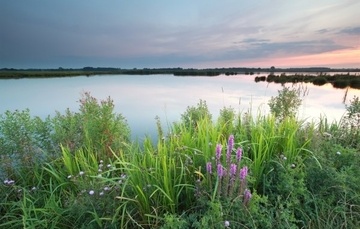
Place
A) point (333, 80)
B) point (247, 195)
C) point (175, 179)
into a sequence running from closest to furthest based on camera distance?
point (247, 195), point (175, 179), point (333, 80)

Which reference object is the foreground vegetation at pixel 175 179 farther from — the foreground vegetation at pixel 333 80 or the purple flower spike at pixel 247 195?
the foreground vegetation at pixel 333 80

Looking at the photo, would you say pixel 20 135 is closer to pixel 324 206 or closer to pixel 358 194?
pixel 324 206

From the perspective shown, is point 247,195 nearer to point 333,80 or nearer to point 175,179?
point 175,179

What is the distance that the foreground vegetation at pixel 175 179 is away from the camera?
258 centimetres

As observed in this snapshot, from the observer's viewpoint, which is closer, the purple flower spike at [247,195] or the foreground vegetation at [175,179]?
the purple flower spike at [247,195]

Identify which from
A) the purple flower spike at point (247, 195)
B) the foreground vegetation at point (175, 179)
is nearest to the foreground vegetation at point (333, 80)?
the foreground vegetation at point (175, 179)

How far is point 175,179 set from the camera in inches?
117

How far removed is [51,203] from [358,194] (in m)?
3.46

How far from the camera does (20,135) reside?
4.21 metres

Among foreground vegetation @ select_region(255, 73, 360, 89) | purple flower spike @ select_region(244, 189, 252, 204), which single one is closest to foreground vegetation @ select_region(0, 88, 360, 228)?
purple flower spike @ select_region(244, 189, 252, 204)

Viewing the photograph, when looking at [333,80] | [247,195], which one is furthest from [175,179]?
[333,80]

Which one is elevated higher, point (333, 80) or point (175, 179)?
point (175, 179)

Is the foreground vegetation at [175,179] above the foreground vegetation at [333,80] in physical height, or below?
above

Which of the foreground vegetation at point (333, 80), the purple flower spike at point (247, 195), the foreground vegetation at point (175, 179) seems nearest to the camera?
the purple flower spike at point (247, 195)
